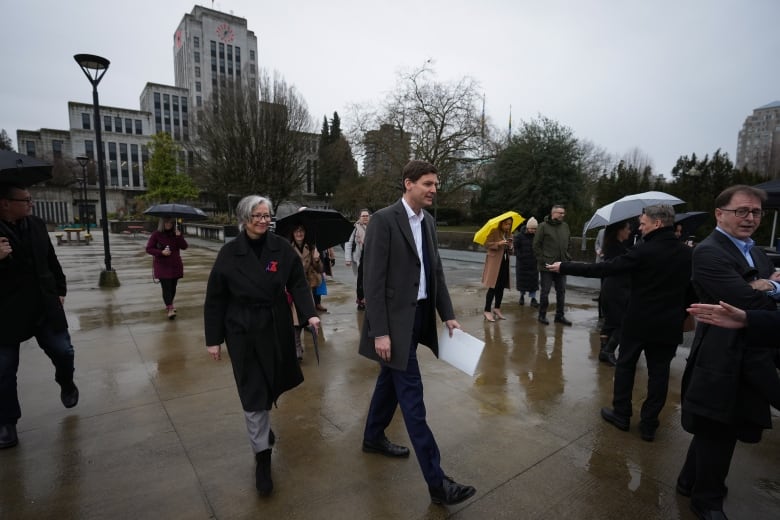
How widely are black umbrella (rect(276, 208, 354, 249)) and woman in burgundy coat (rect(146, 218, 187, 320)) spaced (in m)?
2.59

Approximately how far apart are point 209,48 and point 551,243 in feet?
315

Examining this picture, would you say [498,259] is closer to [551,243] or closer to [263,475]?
[551,243]

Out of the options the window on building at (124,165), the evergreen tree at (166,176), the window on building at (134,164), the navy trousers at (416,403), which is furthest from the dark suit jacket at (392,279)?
the window on building at (124,165)

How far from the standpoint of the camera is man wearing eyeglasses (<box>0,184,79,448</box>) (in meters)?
3.10

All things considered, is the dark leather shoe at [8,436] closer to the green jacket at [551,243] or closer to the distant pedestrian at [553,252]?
the distant pedestrian at [553,252]

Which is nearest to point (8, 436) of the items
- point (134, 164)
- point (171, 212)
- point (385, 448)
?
point (385, 448)

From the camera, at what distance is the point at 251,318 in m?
2.65

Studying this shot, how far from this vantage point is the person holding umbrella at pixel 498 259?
6.82 metres

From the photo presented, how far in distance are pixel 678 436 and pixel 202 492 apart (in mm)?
3556

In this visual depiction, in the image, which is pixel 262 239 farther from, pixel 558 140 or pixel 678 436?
pixel 558 140

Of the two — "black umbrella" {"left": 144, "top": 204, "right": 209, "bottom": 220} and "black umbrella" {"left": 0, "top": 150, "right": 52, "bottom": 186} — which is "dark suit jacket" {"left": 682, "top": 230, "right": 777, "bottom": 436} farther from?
"black umbrella" {"left": 144, "top": 204, "right": 209, "bottom": 220}

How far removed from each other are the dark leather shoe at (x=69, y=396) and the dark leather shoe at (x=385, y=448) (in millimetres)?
2732

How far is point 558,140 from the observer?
81.7 feet

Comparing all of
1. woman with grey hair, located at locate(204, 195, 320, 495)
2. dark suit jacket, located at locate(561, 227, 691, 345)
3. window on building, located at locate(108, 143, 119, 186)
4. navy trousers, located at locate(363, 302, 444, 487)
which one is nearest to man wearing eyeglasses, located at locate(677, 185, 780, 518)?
dark suit jacket, located at locate(561, 227, 691, 345)
